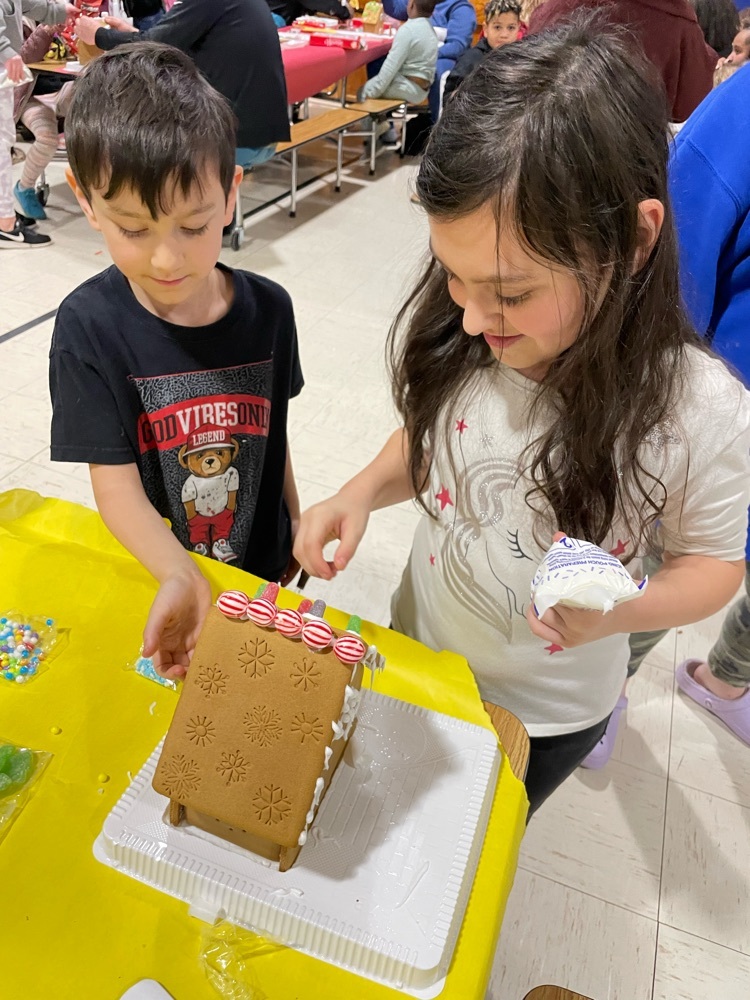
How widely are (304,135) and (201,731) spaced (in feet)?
12.8

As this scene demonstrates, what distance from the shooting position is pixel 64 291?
123 inches

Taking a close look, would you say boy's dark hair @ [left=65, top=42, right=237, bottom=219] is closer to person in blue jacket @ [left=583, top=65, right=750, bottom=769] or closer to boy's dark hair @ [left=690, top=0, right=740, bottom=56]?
person in blue jacket @ [left=583, top=65, right=750, bottom=769]

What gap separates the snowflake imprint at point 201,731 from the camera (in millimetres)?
667

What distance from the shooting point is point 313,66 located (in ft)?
13.9

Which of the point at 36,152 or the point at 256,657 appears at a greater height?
the point at 256,657

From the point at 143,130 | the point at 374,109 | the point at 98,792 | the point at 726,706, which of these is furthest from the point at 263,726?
the point at 374,109

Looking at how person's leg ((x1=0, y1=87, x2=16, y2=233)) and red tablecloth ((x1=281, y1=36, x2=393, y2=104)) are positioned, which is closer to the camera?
person's leg ((x1=0, y1=87, x2=16, y2=233))

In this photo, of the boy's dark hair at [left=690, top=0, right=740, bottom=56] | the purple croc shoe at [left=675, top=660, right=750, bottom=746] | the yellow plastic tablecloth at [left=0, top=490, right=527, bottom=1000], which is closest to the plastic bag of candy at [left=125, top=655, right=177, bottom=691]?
the yellow plastic tablecloth at [left=0, top=490, right=527, bottom=1000]

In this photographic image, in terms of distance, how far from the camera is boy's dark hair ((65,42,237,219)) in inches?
34.8

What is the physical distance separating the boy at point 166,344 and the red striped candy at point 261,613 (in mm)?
193

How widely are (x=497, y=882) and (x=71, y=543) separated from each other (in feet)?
2.26

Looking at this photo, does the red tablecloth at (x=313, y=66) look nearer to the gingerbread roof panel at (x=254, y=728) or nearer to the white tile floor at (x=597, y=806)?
the white tile floor at (x=597, y=806)

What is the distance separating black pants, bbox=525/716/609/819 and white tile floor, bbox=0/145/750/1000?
512 millimetres

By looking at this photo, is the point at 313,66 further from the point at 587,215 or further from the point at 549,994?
the point at 549,994
